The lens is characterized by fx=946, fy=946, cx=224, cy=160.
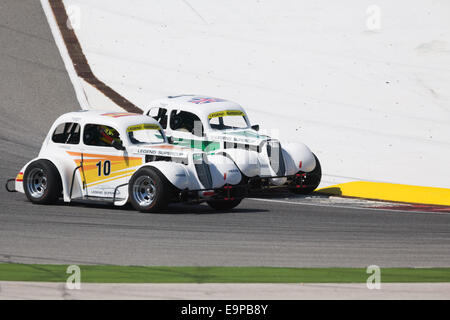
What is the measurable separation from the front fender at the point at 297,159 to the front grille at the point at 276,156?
197 mm

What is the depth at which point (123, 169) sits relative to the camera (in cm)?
1485

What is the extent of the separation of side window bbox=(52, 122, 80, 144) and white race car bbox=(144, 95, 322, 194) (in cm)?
235

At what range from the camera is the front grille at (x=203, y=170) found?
1466cm

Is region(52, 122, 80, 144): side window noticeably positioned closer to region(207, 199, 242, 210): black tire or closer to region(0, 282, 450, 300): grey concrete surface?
region(207, 199, 242, 210): black tire

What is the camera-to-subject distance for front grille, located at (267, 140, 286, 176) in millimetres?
16609

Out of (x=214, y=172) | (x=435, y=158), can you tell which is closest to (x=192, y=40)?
(x=435, y=158)

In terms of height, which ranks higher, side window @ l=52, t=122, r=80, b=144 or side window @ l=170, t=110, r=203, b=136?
side window @ l=170, t=110, r=203, b=136

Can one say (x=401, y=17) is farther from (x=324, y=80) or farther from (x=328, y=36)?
(x=324, y=80)

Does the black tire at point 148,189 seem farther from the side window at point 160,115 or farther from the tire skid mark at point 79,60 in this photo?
the tire skid mark at point 79,60

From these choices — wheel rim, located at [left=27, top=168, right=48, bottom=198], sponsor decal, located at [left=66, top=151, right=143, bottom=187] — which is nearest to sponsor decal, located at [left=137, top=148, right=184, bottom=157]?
sponsor decal, located at [left=66, top=151, right=143, bottom=187]

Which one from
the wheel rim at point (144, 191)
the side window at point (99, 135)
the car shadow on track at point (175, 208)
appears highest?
the side window at point (99, 135)

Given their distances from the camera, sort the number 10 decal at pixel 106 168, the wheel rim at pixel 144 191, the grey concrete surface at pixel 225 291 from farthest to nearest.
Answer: the number 10 decal at pixel 106 168 → the wheel rim at pixel 144 191 → the grey concrete surface at pixel 225 291

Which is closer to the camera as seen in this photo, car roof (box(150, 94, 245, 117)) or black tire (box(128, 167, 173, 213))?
black tire (box(128, 167, 173, 213))

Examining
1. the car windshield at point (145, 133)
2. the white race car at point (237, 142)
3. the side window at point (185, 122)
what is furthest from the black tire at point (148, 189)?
the side window at point (185, 122)
